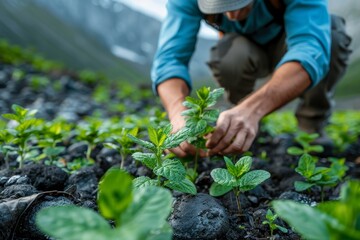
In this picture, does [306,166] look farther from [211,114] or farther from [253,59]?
[253,59]

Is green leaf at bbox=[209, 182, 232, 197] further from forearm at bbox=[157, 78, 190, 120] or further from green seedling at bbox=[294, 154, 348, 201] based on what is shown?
forearm at bbox=[157, 78, 190, 120]

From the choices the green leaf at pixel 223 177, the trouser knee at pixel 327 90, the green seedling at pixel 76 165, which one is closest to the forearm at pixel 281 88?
the green leaf at pixel 223 177

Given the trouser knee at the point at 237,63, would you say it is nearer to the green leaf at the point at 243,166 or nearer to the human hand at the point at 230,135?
the human hand at the point at 230,135

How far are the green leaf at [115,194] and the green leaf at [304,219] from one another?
39cm

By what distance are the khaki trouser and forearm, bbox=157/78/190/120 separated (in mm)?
1019

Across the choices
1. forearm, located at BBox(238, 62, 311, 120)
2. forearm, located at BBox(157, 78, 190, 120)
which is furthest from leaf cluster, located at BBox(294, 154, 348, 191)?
forearm, located at BBox(157, 78, 190, 120)

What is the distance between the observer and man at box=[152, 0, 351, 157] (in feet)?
7.92

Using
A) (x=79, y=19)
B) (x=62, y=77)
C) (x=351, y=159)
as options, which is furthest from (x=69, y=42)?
(x=351, y=159)

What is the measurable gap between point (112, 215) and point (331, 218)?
548mm

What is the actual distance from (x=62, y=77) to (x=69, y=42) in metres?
116

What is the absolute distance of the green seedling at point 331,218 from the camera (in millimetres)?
839

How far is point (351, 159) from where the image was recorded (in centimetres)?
362

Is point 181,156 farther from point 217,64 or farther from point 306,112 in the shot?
point 306,112

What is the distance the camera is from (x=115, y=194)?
88 centimetres
